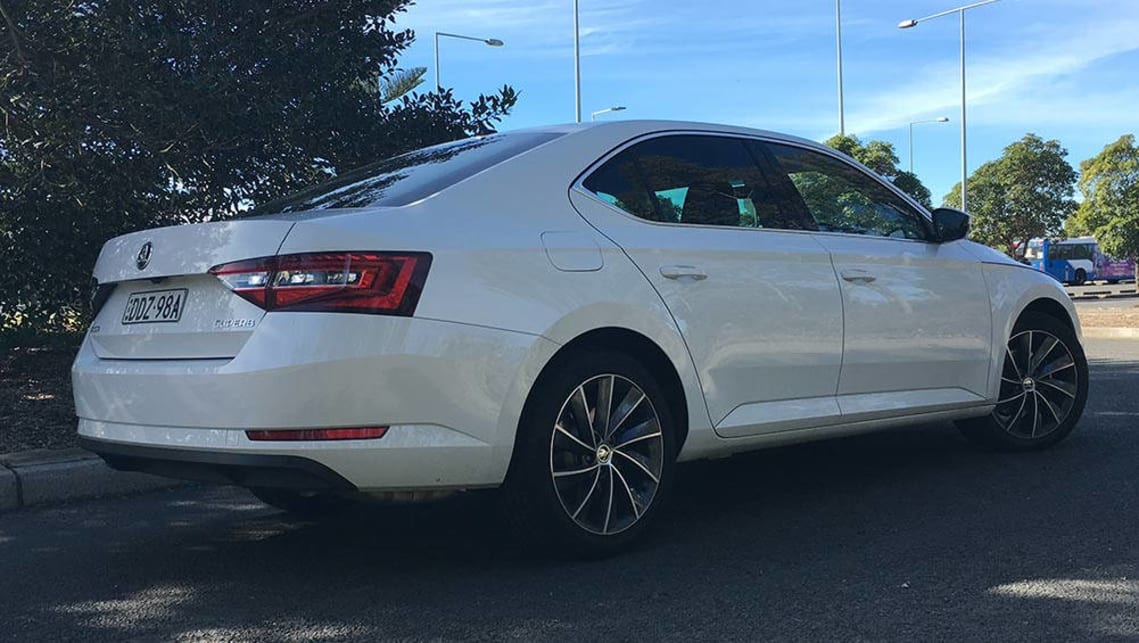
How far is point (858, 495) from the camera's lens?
4.61 m

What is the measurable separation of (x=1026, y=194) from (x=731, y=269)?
124 ft

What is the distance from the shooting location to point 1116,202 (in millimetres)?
25312

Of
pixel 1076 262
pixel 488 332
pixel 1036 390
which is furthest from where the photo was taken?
pixel 1076 262

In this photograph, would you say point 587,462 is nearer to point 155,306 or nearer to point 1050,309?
point 155,306

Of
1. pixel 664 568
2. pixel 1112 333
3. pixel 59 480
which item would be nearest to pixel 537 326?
pixel 664 568

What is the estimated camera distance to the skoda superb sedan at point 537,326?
9.91 ft

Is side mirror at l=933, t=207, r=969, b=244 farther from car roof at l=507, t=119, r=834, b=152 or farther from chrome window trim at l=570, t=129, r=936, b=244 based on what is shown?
car roof at l=507, t=119, r=834, b=152

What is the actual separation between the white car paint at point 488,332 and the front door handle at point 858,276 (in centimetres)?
4

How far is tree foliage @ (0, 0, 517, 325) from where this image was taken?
599 cm

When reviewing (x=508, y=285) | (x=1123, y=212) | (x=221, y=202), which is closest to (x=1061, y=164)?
(x=1123, y=212)

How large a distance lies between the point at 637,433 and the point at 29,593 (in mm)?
2277

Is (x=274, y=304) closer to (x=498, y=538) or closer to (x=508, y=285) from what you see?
(x=508, y=285)

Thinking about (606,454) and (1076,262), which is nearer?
(606,454)

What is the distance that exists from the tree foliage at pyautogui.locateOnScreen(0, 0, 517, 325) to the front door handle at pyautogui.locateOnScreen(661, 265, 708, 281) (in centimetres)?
357
